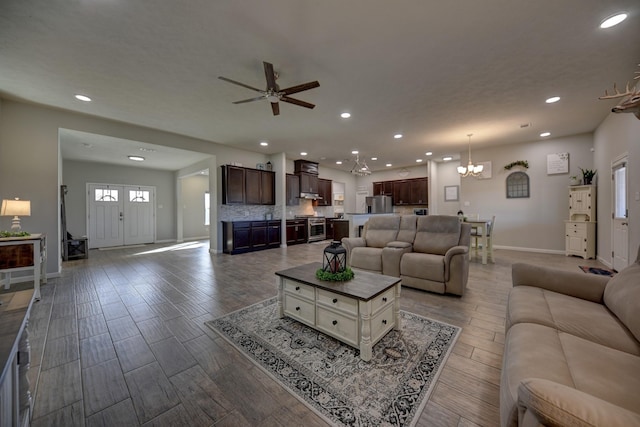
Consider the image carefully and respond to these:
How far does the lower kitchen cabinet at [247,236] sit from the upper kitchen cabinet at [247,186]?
67 cm

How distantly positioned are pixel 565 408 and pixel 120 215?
1028 cm

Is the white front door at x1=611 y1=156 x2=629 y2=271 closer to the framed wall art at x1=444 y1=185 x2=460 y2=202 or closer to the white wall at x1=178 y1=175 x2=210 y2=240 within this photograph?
the framed wall art at x1=444 y1=185 x2=460 y2=202

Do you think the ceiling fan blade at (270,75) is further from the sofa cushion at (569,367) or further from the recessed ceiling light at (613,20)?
the recessed ceiling light at (613,20)

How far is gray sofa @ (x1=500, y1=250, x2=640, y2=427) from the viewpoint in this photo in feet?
2.31

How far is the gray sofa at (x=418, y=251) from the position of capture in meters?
3.17

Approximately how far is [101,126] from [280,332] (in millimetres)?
5349

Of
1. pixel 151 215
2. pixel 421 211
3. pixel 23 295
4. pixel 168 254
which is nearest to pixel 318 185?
pixel 421 211

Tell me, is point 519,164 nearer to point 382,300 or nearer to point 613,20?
point 613,20

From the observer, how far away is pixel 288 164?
834 cm

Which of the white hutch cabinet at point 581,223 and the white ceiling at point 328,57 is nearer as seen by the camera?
the white ceiling at point 328,57

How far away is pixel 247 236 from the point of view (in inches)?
261

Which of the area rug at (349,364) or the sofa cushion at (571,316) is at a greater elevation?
the sofa cushion at (571,316)

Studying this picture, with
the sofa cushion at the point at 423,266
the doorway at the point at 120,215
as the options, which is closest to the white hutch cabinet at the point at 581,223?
the sofa cushion at the point at 423,266

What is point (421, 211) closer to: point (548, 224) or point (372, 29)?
point (548, 224)
